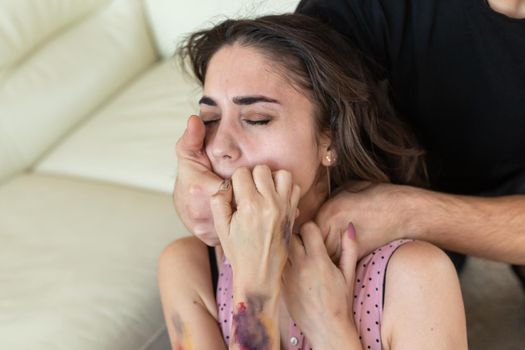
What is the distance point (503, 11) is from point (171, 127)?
108 centimetres

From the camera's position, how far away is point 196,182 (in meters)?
1.09

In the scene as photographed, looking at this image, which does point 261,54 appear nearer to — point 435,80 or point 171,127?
point 435,80

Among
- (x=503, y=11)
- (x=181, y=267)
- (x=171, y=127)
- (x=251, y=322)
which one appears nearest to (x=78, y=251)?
(x=181, y=267)

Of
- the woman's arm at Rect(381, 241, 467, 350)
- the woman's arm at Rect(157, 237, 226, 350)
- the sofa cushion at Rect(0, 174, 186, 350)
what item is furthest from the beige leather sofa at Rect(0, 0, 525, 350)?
the woman's arm at Rect(381, 241, 467, 350)

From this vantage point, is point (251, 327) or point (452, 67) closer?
point (251, 327)

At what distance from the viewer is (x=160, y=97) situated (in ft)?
7.05

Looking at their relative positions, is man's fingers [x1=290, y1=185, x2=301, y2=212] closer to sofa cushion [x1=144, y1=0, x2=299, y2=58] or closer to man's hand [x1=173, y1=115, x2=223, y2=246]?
man's hand [x1=173, y1=115, x2=223, y2=246]

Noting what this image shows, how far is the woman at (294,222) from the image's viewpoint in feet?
3.29

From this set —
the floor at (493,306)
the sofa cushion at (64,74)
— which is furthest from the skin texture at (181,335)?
the sofa cushion at (64,74)

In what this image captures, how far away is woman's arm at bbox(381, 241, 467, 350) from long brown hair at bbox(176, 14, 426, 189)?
24 centimetres

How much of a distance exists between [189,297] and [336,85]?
1.67 ft

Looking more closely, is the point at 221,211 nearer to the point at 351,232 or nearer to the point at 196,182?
the point at 196,182

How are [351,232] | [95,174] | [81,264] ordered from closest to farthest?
1. [351,232]
2. [81,264]
3. [95,174]

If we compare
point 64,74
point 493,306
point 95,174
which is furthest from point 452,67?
point 64,74
